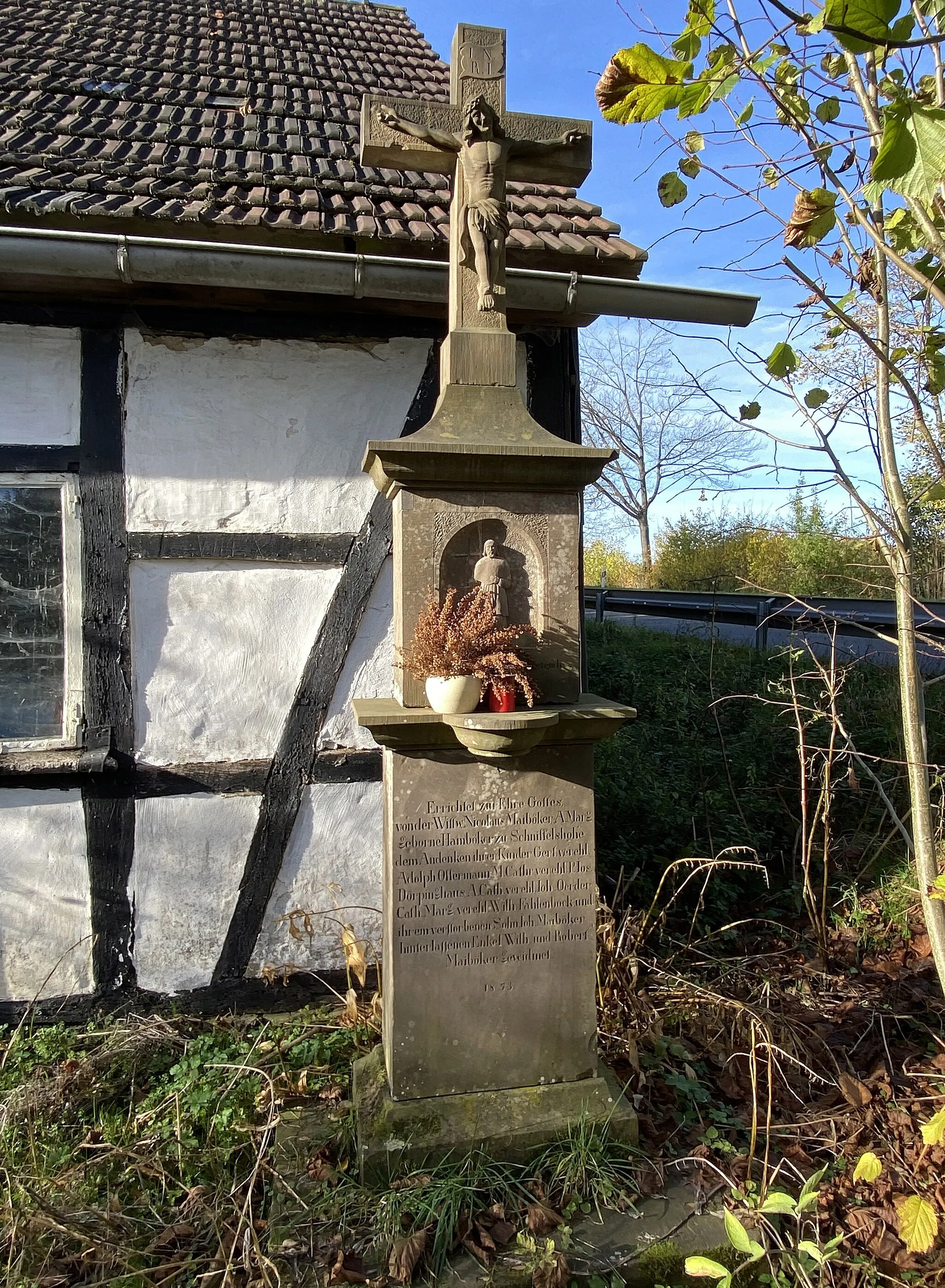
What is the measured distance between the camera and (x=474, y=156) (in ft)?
8.51

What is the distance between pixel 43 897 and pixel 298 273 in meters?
2.82

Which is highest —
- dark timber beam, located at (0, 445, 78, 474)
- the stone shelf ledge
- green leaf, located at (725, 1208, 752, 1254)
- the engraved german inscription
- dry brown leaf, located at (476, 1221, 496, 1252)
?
dark timber beam, located at (0, 445, 78, 474)

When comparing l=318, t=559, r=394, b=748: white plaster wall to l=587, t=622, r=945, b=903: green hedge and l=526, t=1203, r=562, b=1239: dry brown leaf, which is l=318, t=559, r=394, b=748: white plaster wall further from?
l=526, t=1203, r=562, b=1239: dry brown leaf

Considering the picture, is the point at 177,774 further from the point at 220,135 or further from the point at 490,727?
the point at 220,135

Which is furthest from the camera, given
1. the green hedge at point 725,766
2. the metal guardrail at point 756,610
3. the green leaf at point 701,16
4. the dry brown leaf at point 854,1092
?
the metal guardrail at point 756,610

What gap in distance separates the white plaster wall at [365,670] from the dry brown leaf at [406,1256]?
1.90 meters

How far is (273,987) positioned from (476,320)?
9.55 ft

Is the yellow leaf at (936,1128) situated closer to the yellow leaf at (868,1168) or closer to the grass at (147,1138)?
the yellow leaf at (868,1168)

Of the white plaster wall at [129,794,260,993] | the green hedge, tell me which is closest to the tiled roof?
the white plaster wall at [129,794,260,993]

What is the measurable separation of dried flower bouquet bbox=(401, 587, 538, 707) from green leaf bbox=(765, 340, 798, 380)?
1.06m

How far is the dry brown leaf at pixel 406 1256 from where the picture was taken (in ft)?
6.98

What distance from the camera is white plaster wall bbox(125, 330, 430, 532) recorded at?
3.46 meters

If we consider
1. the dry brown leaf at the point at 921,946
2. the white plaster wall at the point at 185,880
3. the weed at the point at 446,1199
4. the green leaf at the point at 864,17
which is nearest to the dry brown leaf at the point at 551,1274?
the weed at the point at 446,1199

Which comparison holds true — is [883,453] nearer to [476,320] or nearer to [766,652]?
[476,320]
